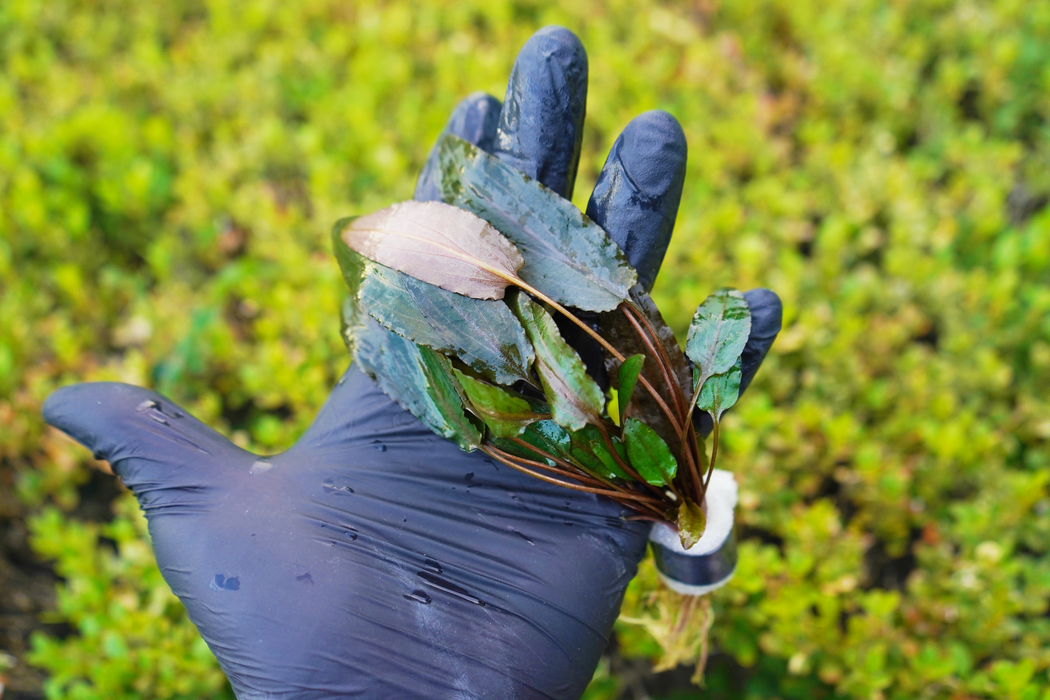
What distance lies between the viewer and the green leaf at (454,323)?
1082 millimetres

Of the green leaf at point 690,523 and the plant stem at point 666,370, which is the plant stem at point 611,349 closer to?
the plant stem at point 666,370

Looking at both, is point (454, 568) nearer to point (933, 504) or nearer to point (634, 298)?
point (634, 298)

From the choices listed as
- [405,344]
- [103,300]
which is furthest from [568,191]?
[103,300]

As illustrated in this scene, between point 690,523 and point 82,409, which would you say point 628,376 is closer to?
point 690,523

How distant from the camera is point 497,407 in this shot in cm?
103

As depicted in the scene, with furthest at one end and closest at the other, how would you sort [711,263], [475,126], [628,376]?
[711,263]
[475,126]
[628,376]

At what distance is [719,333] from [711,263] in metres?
Result: 0.82

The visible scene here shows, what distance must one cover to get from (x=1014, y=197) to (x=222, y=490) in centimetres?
240

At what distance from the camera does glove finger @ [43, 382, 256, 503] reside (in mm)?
1100

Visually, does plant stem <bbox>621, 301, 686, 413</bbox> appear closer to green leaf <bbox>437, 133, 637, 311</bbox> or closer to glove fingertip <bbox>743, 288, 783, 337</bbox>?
green leaf <bbox>437, 133, 637, 311</bbox>

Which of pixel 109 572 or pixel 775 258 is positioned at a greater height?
pixel 775 258

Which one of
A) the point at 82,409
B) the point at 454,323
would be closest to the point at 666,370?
the point at 454,323

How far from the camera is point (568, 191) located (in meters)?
1.30

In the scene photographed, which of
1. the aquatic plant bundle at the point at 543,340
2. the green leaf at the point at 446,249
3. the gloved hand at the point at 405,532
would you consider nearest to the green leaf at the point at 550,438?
the aquatic plant bundle at the point at 543,340
